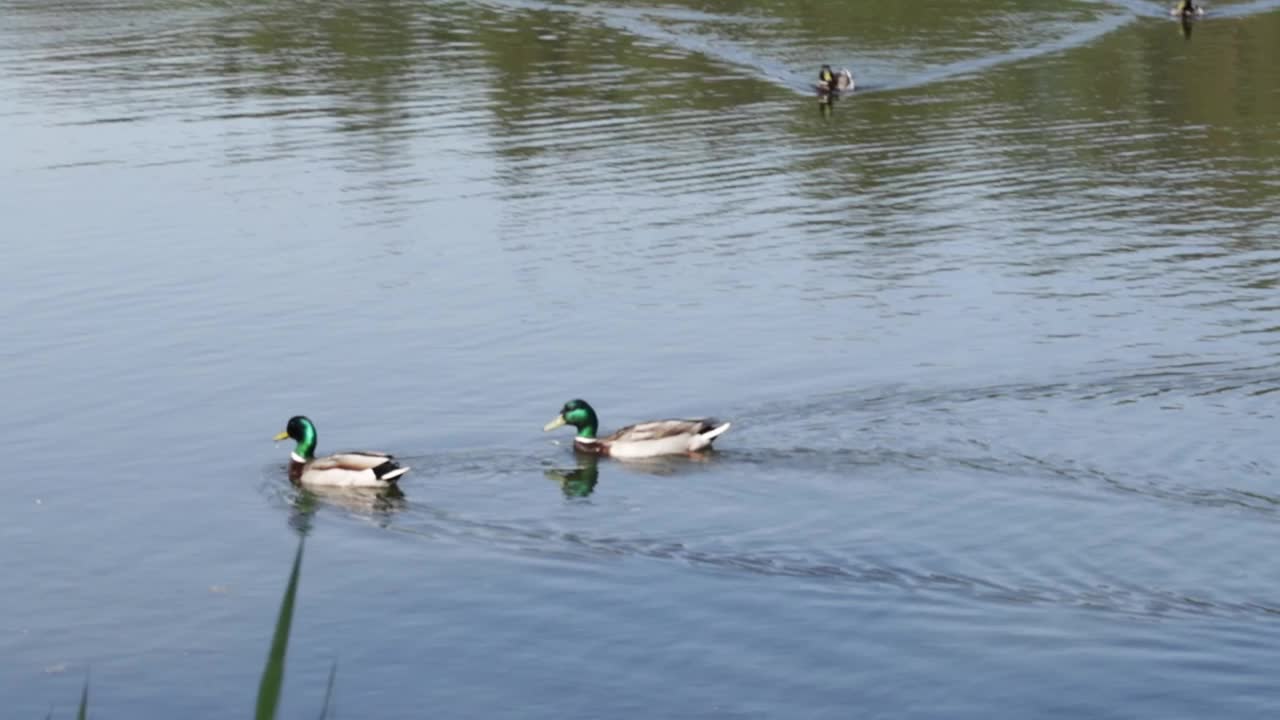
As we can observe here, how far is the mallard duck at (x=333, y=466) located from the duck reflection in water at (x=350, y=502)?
8cm

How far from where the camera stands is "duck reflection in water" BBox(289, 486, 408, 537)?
22094mm

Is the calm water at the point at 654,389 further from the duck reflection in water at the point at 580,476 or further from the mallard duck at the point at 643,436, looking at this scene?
the mallard duck at the point at 643,436

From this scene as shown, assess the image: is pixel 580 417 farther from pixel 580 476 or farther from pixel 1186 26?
pixel 1186 26

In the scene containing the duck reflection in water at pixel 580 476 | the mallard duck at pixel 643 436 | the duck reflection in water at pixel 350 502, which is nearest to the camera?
the duck reflection in water at pixel 350 502

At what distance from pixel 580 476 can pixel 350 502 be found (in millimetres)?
2602

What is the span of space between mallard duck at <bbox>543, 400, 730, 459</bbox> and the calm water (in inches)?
10.0

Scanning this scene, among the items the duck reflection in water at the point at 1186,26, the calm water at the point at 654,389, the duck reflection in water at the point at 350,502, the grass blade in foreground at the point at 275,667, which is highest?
the grass blade in foreground at the point at 275,667

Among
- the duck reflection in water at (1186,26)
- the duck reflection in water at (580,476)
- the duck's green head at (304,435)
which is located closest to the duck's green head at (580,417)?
the duck reflection in water at (580,476)

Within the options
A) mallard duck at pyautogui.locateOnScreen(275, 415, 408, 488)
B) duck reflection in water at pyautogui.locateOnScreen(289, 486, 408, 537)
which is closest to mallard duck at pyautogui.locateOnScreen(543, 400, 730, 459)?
A: mallard duck at pyautogui.locateOnScreen(275, 415, 408, 488)

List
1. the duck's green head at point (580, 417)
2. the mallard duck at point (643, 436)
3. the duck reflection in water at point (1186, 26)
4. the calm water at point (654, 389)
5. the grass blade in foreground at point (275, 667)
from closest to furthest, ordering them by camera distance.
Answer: the grass blade in foreground at point (275, 667), the calm water at point (654, 389), the mallard duck at point (643, 436), the duck's green head at point (580, 417), the duck reflection in water at point (1186, 26)

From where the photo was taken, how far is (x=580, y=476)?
23.3 metres

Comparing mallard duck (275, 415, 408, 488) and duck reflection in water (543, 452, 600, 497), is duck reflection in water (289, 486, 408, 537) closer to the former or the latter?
mallard duck (275, 415, 408, 488)

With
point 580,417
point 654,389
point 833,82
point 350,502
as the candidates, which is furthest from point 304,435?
point 833,82

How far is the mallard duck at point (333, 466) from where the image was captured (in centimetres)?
2217
